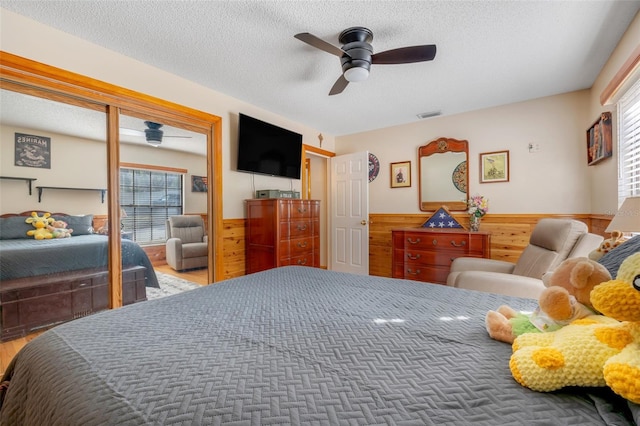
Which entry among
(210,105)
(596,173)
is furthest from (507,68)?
(210,105)

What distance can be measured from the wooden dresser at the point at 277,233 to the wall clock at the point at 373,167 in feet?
4.60

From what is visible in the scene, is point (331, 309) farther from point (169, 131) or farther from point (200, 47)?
point (169, 131)

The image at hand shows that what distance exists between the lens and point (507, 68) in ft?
8.17

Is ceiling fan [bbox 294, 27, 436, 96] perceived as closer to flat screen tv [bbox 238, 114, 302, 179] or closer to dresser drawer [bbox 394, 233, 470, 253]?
flat screen tv [bbox 238, 114, 302, 179]

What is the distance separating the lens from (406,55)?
6.31 ft

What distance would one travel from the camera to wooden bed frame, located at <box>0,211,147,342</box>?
1902mm

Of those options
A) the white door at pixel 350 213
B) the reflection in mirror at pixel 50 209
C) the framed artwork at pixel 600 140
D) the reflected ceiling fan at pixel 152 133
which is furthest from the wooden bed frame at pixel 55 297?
the framed artwork at pixel 600 140

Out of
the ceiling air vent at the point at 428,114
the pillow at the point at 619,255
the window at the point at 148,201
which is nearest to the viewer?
the pillow at the point at 619,255

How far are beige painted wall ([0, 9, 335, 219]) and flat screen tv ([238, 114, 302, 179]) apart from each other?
0.40 feet

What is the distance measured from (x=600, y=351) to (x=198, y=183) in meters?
3.06

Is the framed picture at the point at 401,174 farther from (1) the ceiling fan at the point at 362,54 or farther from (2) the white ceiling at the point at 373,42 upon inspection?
→ (1) the ceiling fan at the point at 362,54

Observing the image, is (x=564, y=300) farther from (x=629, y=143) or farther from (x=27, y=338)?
(x=27, y=338)

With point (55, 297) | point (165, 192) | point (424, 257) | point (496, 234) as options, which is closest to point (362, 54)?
point (165, 192)

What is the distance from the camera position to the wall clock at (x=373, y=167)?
439cm
